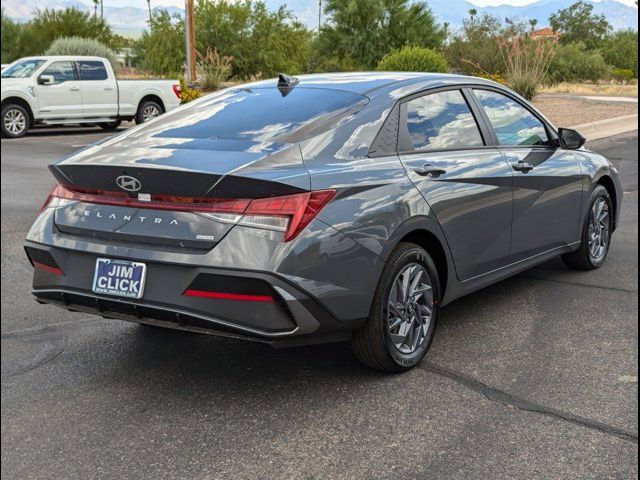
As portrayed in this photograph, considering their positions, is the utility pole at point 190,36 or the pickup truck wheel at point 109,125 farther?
the pickup truck wheel at point 109,125

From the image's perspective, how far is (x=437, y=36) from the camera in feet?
123

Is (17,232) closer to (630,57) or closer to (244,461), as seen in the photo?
(244,461)

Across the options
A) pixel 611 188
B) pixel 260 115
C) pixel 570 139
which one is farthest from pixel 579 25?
pixel 260 115

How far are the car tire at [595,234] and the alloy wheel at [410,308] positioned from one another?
2290 mm

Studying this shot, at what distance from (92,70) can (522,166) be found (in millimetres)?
17324

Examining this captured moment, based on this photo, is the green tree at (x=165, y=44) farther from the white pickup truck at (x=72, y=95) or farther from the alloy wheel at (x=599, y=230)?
the alloy wheel at (x=599, y=230)

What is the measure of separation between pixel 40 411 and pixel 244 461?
1178mm

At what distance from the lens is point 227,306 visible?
360 centimetres

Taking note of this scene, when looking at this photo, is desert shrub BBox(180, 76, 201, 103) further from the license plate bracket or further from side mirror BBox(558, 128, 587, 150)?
the license plate bracket

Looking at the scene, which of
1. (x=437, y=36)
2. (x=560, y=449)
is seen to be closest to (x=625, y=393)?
(x=560, y=449)

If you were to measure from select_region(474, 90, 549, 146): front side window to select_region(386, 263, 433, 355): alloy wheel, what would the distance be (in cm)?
137

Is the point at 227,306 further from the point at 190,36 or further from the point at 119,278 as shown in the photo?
the point at 190,36

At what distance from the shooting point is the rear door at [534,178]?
5227 millimetres

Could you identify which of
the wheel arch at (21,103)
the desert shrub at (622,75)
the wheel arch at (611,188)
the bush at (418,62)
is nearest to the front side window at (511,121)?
the wheel arch at (611,188)
